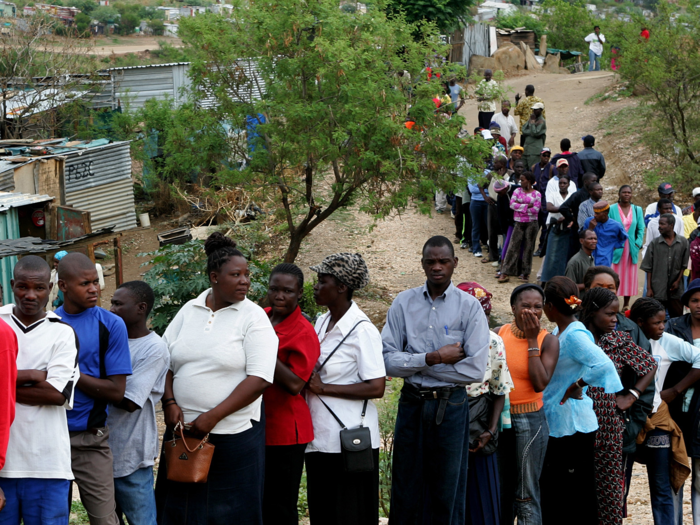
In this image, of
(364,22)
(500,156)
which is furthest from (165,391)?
(500,156)

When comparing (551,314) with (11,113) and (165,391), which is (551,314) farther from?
(11,113)

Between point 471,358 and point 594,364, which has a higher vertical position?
point 471,358

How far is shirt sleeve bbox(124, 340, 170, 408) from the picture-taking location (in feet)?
12.2

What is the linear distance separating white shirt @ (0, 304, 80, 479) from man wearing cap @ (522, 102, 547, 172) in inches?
460

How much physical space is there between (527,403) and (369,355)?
3.29 feet

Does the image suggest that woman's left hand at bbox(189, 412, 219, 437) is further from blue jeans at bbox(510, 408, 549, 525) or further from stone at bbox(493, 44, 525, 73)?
stone at bbox(493, 44, 525, 73)

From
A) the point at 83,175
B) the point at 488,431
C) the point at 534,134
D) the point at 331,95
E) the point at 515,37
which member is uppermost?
the point at 515,37

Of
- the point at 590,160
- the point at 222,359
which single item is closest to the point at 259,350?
the point at 222,359

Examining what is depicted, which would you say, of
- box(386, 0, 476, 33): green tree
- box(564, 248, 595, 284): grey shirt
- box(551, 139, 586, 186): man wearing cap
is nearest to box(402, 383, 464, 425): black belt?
box(564, 248, 595, 284): grey shirt

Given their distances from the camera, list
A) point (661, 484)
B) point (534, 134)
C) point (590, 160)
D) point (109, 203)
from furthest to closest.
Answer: point (109, 203) → point (534, 134) → point (590, 160) → point (661, 484)

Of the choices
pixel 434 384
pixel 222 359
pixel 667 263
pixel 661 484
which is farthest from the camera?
pixel 667 263

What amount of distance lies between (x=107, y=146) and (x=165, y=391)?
1709 cm

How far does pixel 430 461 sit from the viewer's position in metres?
4.06

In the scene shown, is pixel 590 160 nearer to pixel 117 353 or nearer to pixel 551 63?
pixel 117 353
